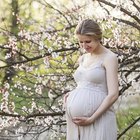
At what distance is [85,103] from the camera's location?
3.55 metres

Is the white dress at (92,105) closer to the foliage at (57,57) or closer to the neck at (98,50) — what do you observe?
the neck at (98,50)

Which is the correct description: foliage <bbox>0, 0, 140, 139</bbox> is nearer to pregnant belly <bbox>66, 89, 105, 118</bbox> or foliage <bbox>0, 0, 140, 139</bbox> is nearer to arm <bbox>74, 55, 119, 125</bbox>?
pregnant belly <bbox>66, 89, 105, 118</bbox>

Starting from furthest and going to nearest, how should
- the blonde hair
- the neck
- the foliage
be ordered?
the foliage < the neck < the blonde hair

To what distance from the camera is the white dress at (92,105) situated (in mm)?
3541

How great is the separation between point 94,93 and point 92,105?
0.09m

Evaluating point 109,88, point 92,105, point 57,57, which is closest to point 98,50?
point 109,88

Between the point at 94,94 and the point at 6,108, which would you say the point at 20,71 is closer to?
the point at 6,108

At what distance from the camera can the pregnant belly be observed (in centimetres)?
354

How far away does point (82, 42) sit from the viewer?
3.52 m

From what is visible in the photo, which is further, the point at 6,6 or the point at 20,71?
the point at 6,6

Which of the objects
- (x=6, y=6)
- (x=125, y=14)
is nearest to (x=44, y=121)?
(x=125, y=14)

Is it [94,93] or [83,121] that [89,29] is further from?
[83,121]

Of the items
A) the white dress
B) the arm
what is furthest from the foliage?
the arm

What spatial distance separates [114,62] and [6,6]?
15.7 m
